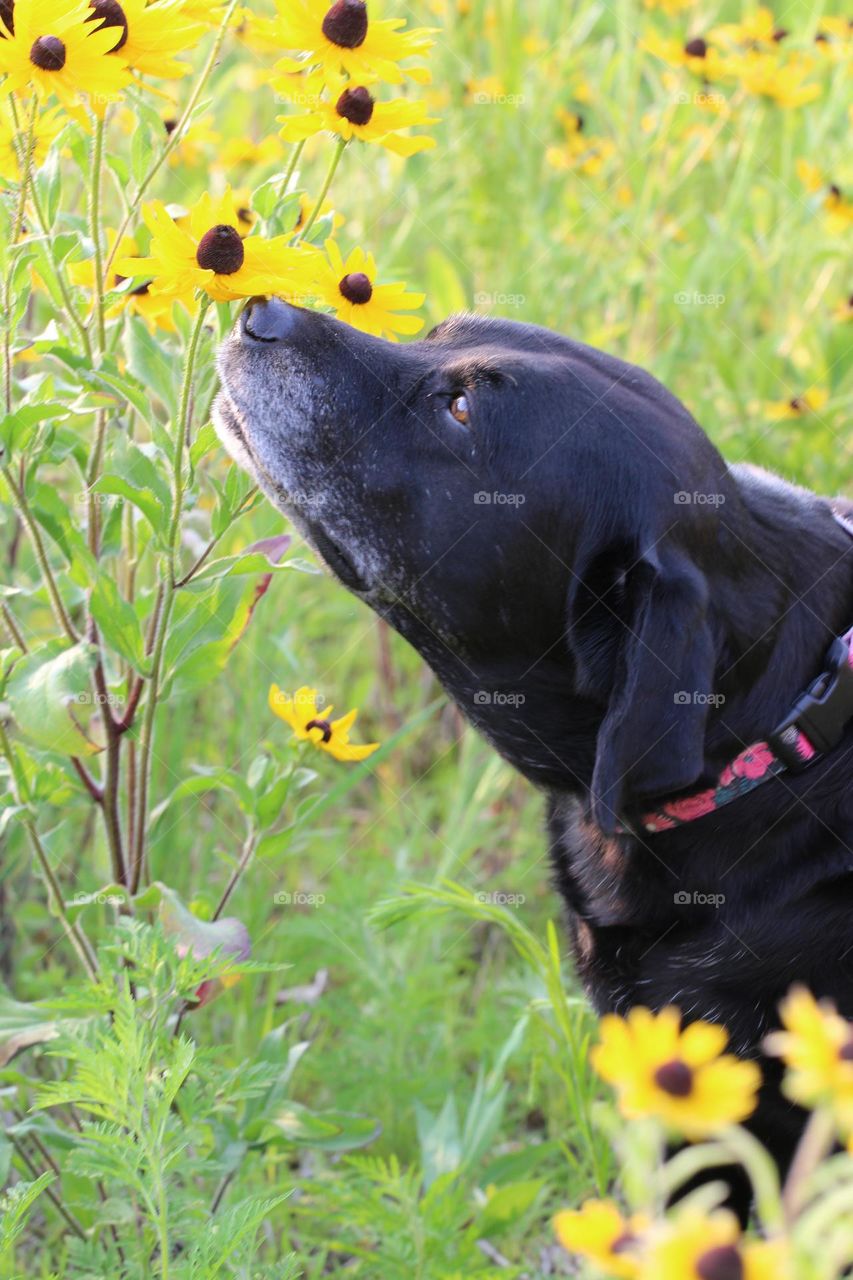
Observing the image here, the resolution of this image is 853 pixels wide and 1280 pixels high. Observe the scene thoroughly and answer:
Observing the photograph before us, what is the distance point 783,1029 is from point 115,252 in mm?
1571

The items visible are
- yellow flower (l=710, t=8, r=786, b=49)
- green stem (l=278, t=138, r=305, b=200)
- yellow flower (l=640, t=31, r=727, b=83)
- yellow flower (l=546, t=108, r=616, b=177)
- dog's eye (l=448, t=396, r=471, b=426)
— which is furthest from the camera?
yellow flower (l=546, t=108, r=616, b=177)

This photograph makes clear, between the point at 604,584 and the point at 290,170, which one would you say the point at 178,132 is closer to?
the point at 290,170

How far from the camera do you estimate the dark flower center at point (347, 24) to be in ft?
5.57

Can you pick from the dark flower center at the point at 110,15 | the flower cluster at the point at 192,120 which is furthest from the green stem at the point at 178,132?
the dark flower center at the point at 110,15

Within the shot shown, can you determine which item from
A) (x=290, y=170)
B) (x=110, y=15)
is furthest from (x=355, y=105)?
(x=110, y=15)

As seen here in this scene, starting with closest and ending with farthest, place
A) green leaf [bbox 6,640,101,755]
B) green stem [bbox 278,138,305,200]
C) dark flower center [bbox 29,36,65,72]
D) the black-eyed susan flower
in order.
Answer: dark flower center [bbox 29,36,65,72], the black-eyed susan flower, green leaf [bbox 6,640,101,755], green stem [bbox 278,138,305,200]

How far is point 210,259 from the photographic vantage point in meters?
1.56

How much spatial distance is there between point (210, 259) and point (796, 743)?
1.09m

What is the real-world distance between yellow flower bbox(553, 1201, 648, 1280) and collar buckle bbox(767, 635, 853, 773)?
1285mm

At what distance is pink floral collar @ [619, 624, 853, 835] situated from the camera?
1919mm

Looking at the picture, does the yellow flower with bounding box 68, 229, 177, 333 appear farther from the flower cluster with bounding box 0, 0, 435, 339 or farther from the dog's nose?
the dog's nose

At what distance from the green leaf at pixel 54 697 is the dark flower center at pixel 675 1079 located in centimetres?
112

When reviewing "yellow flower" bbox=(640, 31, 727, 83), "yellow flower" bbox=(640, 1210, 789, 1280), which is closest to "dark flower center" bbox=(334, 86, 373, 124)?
"yellow flower" bbox=(640, 1210, 789, 1280)

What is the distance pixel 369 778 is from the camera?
363cm
